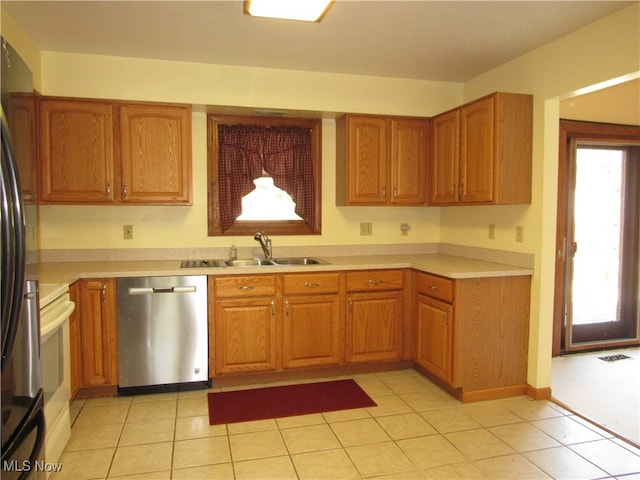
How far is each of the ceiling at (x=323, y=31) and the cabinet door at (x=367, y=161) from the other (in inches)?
17.8

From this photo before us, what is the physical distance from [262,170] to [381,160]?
3.18 ft

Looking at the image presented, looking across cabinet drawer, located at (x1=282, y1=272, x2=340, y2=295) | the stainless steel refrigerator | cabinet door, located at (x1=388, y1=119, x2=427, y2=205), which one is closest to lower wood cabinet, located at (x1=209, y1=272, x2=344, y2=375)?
cabinet drawer, located at (x1=282, y1=272, x2=340, y2=295)

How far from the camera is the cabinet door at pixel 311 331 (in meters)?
3.33

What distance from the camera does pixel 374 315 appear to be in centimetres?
350

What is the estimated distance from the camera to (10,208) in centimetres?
124

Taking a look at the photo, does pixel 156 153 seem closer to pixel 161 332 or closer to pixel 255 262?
pixel 255 262

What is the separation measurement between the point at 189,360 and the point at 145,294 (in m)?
0.54

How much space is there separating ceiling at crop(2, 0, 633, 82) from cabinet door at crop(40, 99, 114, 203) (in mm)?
446

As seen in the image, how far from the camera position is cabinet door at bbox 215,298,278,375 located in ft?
10.5

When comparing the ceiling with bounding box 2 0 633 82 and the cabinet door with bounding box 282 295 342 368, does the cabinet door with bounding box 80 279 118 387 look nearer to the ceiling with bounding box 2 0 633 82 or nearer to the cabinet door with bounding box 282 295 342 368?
the cabinet door with bounding box 282 295 342 368

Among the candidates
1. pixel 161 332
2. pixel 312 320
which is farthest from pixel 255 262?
pixel 161 332

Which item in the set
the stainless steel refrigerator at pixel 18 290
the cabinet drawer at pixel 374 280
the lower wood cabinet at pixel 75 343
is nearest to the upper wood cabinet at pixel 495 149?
the cabinet drawer at pixel 374 280

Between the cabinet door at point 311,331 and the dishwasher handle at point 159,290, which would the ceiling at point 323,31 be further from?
the cabinet door at point 311,331

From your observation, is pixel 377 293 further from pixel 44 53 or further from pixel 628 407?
pixel 44 53
